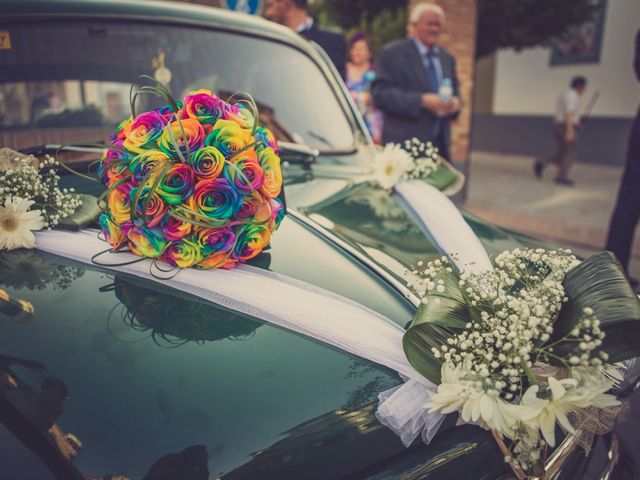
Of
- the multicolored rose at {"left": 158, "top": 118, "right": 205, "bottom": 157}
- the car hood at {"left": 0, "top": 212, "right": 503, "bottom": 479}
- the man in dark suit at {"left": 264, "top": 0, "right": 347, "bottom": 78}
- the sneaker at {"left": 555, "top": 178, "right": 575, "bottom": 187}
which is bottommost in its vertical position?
the sneaker at {"left": 555, "top": 178, "right": 575, "bottom": 187}

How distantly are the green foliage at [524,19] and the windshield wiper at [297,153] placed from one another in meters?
10.1

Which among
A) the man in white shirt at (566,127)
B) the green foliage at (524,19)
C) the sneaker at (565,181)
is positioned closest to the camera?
the sneaker at (565,181)

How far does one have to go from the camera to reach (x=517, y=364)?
1.10 metres

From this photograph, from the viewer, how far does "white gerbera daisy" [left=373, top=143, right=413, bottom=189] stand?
87.4 inches

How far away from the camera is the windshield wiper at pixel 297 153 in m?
2.30

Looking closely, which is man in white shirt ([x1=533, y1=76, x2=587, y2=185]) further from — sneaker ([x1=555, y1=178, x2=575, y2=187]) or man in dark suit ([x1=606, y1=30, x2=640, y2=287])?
man in dark suit ([x1=606, y1=30, x2=640, y2=287])

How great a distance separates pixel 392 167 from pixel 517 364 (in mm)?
1270

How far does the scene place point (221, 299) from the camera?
1.26 m

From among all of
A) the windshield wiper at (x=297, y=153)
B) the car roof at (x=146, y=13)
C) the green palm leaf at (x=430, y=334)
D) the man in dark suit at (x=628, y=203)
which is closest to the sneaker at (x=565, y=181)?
the man in dark suit at (x=628, y=203)

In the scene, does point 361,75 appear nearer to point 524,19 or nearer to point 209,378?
point 209,378

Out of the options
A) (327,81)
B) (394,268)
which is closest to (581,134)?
(327,81)

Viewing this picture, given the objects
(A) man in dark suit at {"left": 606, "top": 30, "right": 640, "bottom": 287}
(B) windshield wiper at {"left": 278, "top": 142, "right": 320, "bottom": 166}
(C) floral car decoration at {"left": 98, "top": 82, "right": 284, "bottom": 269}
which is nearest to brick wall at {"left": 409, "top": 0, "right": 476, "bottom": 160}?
(A) man in dark suit at {"left": 606, "top": 30, "right": 640, "bottom": 287}

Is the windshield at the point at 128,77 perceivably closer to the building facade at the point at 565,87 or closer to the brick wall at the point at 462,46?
the brick wall at the point at 462,46

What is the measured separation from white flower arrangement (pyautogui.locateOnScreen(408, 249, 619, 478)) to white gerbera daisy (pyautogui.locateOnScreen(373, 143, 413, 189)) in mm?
1027
